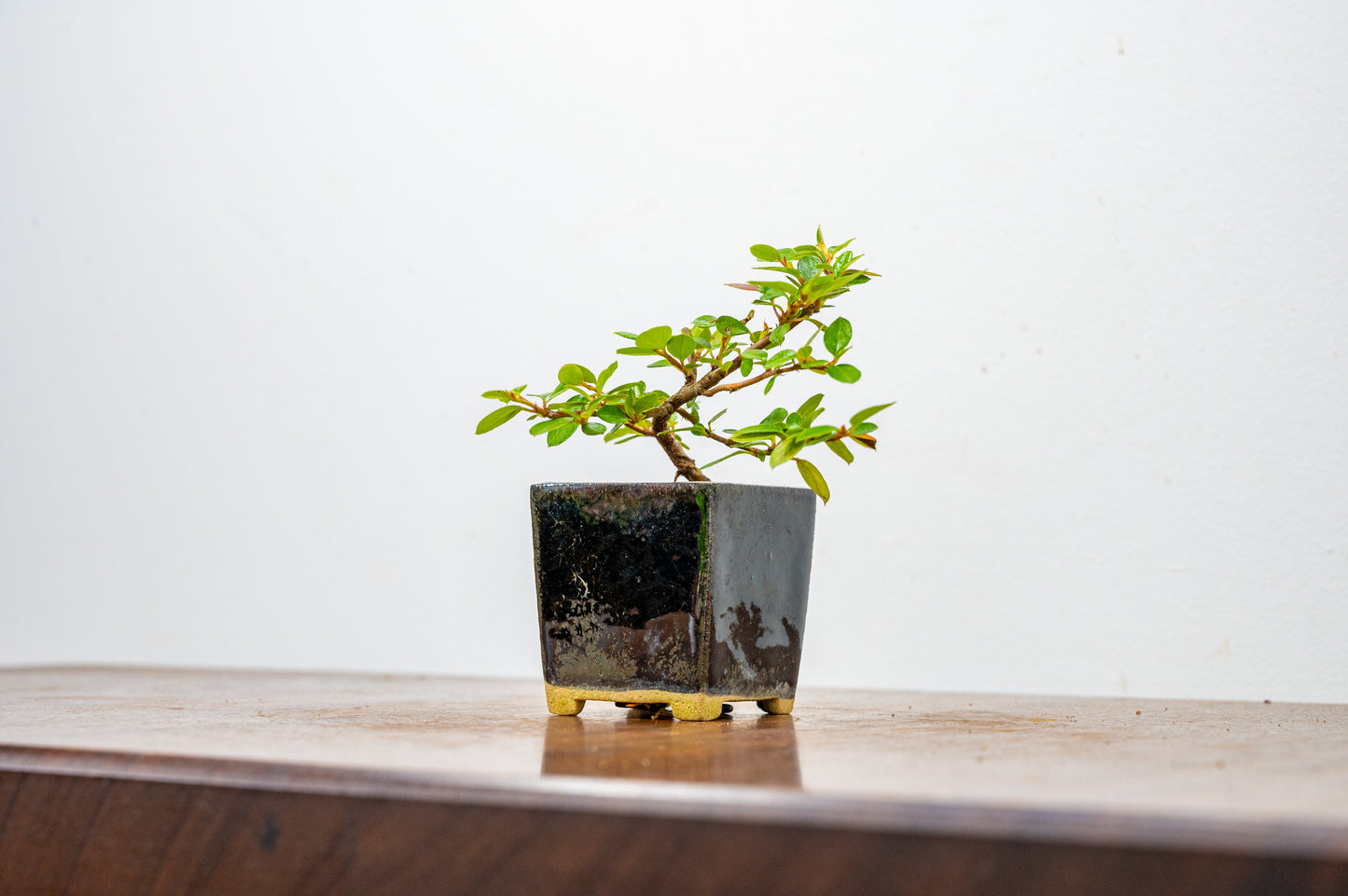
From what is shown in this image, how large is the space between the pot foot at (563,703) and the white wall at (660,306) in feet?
2.23

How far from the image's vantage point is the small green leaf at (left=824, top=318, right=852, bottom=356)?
638mm

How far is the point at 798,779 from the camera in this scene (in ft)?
1.24

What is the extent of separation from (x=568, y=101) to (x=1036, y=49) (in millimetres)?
620

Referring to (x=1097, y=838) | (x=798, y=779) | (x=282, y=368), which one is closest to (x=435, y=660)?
(x=282, y=368)

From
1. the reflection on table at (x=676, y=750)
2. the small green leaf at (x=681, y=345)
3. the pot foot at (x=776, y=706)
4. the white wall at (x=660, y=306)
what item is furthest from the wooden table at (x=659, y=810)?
the white wall at (x=660, y=306)

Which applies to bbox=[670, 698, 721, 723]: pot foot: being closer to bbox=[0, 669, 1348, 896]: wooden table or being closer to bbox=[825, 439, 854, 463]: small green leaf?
bbox=[0, 669, 1348, 896]: wooden table

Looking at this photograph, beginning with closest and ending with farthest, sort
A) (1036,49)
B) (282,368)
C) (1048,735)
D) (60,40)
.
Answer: (1048,735) < (1036,49) < (282,368) < (60,40)

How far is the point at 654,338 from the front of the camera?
64 centimetres

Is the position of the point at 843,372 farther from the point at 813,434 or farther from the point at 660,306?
the point at 660,306

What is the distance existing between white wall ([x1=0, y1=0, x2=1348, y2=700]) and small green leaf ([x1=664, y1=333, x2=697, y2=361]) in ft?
2.30

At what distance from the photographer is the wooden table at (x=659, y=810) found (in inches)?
11.9

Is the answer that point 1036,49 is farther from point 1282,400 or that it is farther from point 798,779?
point 798,779

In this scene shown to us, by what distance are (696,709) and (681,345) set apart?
226mm

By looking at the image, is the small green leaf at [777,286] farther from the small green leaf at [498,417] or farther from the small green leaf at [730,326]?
the small green leaf at [498,417]
